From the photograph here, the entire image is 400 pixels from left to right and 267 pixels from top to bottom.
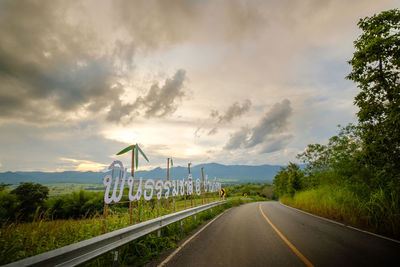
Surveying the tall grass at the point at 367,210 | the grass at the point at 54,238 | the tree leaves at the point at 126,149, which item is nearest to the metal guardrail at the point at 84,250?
the grass at the point at 54,238

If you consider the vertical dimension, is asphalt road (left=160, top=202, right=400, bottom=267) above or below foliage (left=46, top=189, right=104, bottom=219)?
above

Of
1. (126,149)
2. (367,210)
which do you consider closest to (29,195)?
(126,149)

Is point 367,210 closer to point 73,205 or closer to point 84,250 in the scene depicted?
point 84,250

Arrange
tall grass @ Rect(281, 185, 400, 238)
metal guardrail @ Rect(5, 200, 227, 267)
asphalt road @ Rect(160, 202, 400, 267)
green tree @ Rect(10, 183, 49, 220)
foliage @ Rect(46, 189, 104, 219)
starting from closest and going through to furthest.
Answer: metal guardrail @ Rect(5, 200, 227, 267) < asphalt road @ Rect(160, 202, 400, 267) < tall grass @ Rect(281, 185, 400, 238) < green tree @ Rect(10, 183, 49, 220) < foliage @ Rect(46, 189, 104, 219)

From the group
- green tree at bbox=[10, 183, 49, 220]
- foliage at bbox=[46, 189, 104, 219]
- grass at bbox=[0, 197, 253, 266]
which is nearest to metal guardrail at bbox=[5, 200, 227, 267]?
grass at bbox=[0, 197, 253, 266]

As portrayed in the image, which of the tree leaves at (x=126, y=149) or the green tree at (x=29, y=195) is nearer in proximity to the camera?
the tree leaves at (x=126, y=149)

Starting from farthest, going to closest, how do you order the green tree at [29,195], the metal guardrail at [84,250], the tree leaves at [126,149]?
the green tree at [29,195]
the tree leaves at [126,149]
the metal guardrail at [84,250]

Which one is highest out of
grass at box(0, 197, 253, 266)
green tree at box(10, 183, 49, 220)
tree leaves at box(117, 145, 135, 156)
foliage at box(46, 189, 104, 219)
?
tree leaves at box(117, 145, 135, 156)

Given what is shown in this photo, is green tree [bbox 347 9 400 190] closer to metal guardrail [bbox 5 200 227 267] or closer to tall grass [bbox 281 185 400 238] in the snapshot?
tall grass [bbox 281 185 400 238]

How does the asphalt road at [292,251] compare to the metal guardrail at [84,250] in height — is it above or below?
below

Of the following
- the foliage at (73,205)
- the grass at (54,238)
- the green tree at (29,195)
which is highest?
the grass at (54,238)

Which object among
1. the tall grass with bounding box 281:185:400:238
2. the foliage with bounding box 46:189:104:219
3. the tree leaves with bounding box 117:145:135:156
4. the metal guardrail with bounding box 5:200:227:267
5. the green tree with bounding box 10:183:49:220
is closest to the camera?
the metal guardrail with bounding box 5:200:227:267

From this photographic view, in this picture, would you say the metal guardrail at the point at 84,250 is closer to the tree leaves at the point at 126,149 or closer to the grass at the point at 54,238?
the grass at the point at 54,238

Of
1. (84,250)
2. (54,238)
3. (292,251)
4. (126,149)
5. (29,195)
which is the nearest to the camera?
(84,250)
